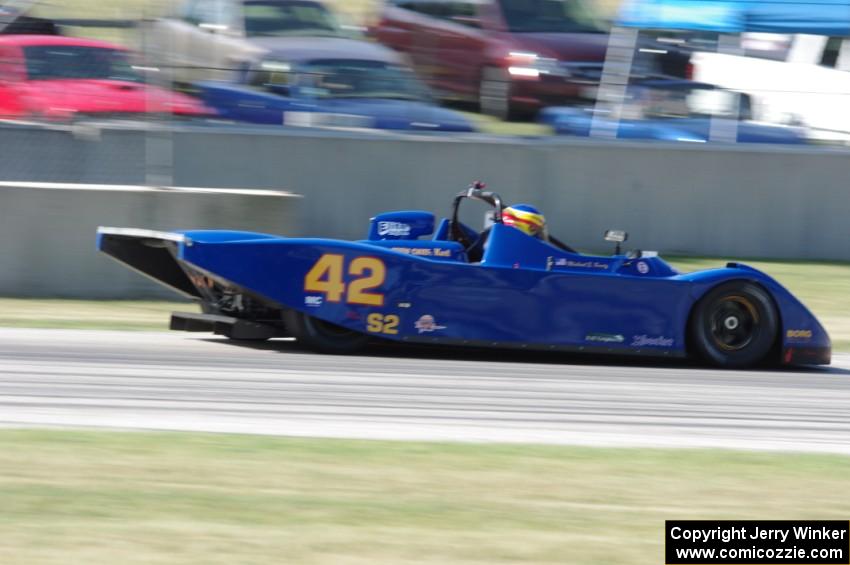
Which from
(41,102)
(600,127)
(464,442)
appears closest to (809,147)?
(600,127)

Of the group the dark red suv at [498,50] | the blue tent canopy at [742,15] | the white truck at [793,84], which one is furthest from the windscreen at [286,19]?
the white truck at [793,84]

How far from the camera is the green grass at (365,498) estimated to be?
171 inches

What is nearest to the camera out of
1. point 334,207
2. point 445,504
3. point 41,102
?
point 445,504

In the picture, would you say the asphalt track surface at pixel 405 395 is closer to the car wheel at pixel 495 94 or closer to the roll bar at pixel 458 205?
the roll bar at pixel 458 205

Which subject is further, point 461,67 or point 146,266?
point 461,67

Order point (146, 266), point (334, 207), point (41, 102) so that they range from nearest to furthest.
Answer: point (146, 266) → point (41, 102) → point (334, 207)

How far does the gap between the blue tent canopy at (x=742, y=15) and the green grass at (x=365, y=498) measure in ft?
32.0

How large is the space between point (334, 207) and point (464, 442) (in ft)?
25.2

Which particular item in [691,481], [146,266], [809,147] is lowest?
[691,481]

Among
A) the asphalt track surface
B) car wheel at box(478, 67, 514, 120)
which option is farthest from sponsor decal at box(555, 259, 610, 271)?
car wheel at box(478, 67, 514, 120)

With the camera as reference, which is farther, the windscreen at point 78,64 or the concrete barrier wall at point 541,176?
the concrete barrier wall at point 541,176

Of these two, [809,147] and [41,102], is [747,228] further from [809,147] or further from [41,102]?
[41,102]

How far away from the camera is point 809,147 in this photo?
569 inches

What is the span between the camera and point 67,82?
41.0ft
